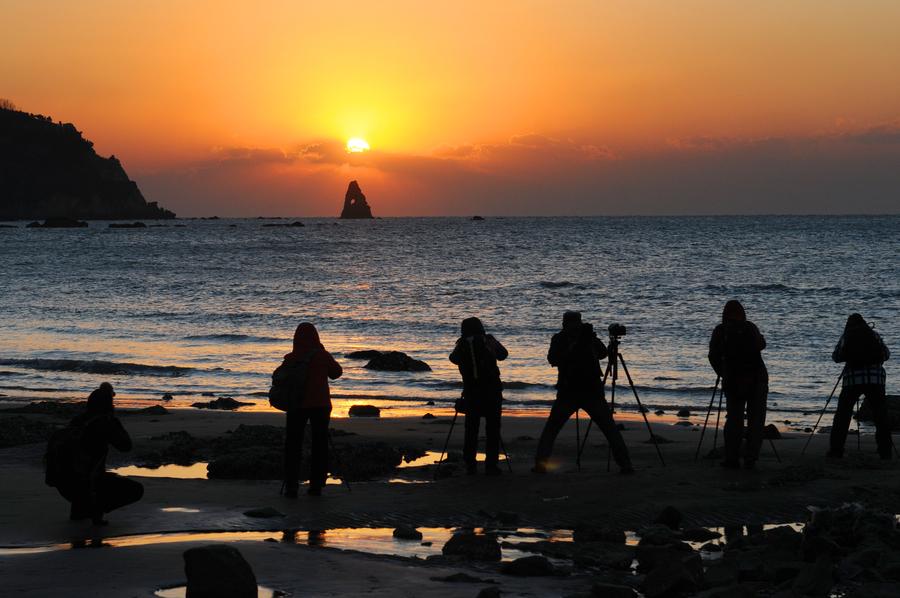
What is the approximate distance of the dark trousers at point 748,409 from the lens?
12281 mm

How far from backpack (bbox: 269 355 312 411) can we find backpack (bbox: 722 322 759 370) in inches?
190

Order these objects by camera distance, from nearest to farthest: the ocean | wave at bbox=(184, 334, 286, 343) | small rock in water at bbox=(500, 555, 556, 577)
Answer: small rock in water at bbox=(500, 555, 556, 577) → the ocean → wave at bbox=(184, 334, 286, 343)

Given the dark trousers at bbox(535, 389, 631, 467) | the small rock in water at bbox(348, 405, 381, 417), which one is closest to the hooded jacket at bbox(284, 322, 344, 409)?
the dark trousers at bbox(535, 389, 631, 467)

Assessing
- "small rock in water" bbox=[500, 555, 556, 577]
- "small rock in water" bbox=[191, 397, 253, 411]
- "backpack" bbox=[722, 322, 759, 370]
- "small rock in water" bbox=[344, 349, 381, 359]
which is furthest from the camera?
"small rock in water" bbox=[344, 349, 381, 359]

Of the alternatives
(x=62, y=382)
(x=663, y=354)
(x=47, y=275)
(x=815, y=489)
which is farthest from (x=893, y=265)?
(x=815, y=489)

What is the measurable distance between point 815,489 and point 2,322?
35647 millimetres

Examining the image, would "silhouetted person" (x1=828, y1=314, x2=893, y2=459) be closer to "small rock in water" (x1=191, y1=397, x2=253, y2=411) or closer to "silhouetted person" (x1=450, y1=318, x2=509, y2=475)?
"silhouetted person" (x1=450, y1=318, x2=509, y2=475)

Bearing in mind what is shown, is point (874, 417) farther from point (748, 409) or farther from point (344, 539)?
point (344, 539)

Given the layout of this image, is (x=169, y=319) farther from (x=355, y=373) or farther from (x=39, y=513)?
(x=39, y=513)

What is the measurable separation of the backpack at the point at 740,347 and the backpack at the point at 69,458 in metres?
7.01

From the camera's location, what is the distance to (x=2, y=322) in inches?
1578

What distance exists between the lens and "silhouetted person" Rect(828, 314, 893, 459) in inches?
518

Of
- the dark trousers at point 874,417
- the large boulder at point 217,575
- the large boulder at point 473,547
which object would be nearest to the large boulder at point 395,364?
the dark trousers at point 874,417

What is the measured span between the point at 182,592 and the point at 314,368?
427 cm
